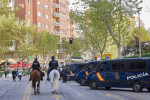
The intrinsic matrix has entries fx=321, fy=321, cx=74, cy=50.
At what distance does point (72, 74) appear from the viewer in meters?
39.5

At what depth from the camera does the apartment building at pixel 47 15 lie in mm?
81938

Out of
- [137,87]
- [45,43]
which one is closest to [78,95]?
[137,87]

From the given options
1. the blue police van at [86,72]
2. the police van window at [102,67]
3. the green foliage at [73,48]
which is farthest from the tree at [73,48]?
the police van window at [102,67]

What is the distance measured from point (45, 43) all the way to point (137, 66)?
62718mm

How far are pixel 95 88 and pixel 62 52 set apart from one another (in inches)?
3067

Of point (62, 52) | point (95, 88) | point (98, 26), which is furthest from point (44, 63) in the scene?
point (95, 88)

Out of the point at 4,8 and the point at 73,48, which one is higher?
the point at 4,8

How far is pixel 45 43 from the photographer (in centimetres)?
8169

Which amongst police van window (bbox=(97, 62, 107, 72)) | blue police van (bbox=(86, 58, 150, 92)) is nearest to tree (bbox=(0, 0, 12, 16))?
blue police van (bbox=(86, 58, 150, 92))

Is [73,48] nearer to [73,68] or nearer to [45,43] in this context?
[45,43]

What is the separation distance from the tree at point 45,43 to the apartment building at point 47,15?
4993 mm

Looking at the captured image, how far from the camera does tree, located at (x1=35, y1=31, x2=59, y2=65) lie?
81312 millimetres

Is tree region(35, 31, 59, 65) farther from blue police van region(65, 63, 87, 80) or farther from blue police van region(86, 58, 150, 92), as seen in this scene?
blue police van region(86, 58, 150, 92)

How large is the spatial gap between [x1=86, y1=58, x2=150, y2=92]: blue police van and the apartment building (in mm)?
56270
